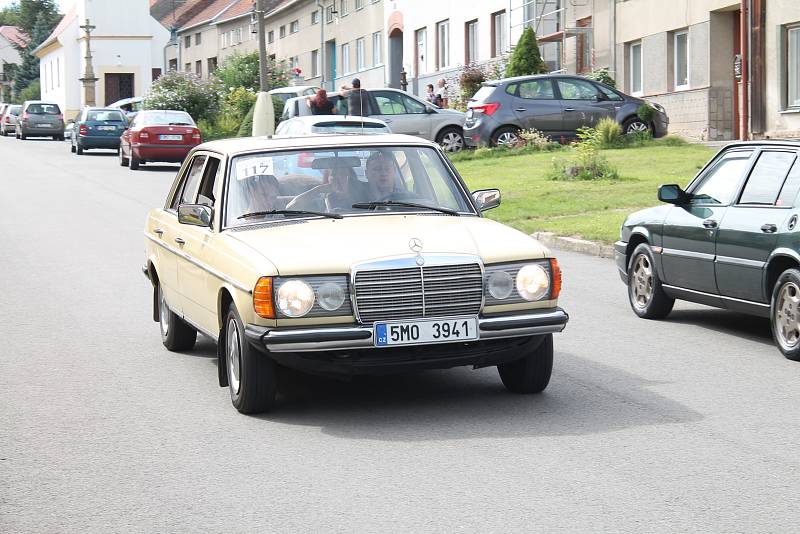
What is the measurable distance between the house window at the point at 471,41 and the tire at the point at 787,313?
4134cm

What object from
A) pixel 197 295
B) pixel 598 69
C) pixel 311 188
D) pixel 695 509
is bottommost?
pixel 695 509

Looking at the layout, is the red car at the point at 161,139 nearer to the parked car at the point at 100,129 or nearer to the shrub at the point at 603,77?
the parked car at the point at 100,129

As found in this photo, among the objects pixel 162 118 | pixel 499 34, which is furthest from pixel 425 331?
pixel 499 34

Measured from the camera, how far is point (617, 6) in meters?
38.2

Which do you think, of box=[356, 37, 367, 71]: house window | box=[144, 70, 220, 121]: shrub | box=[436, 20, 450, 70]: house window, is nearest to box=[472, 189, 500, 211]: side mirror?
box=[144, 70, 220, 121]: shrub

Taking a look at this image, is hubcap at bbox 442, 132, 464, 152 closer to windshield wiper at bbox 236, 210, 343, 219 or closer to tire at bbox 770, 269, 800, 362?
tire at bbox 770, 269, 800, 362

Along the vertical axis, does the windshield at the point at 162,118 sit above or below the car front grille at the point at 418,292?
above

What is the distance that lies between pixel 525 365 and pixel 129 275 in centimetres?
738

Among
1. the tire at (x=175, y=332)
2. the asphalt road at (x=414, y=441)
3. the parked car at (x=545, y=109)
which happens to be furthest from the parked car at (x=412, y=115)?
the tire at (x=175, y=332)

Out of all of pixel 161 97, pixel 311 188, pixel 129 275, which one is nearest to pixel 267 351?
pixel 311 188

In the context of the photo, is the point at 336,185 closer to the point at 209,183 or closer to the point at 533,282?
the point at 209,183

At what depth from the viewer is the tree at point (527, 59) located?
38875 millimetres

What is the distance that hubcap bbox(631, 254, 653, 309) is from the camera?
36.9 ft

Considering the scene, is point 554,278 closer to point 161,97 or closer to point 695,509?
point 695,509
